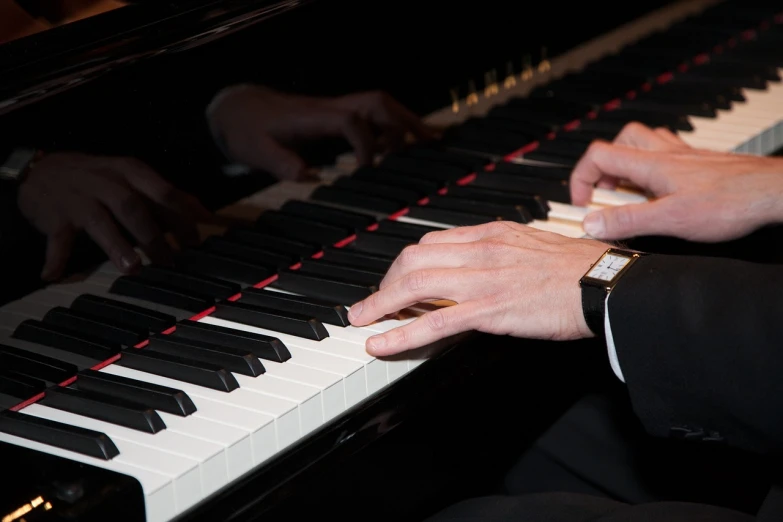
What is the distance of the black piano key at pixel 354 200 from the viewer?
173cm

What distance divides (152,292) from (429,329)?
0.39 metres

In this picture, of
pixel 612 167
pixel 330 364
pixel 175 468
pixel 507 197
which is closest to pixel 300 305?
pixel 330 364

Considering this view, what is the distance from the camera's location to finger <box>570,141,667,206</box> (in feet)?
5.82

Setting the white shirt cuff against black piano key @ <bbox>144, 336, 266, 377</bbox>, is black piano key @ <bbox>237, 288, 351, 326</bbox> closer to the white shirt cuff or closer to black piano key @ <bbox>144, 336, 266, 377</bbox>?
black piano key @ <bbox>144, 336, 266, 377</bbox>

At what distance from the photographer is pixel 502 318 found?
53.9 inches

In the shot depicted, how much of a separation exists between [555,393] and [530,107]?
56cm

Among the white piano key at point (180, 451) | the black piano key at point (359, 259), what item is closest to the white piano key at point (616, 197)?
the black piano key at point (359, 259)

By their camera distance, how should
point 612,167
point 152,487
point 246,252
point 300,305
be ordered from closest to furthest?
point 152,487 → point 300,305 → point 246,252 → point 612,167

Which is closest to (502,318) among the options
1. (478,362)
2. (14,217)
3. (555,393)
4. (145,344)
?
(478,362)

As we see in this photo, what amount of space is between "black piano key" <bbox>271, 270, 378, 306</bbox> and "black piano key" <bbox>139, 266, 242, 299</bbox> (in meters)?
0.07

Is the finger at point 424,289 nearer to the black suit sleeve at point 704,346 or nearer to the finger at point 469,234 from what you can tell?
the finger at point 469,234

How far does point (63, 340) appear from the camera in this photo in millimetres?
1388

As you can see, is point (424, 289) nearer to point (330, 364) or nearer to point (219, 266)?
point (330, 364)

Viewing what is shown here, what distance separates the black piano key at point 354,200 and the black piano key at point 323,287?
7.9 inches
